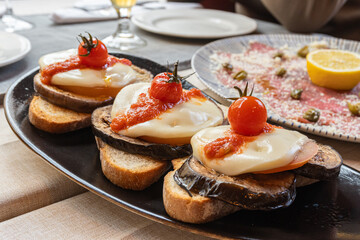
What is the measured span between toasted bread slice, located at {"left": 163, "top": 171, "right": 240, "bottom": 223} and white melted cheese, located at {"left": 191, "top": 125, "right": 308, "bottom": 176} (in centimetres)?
12

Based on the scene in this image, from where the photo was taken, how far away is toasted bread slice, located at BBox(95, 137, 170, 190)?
1.50 meters

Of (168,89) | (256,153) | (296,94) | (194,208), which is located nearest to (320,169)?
(256,153)

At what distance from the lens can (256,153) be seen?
1.39m

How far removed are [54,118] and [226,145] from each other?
0.91 m

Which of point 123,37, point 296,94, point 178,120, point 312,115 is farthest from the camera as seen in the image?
point 123,37

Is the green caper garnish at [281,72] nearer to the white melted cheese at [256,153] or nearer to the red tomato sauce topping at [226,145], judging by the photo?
the white melted cheese at [256,153]

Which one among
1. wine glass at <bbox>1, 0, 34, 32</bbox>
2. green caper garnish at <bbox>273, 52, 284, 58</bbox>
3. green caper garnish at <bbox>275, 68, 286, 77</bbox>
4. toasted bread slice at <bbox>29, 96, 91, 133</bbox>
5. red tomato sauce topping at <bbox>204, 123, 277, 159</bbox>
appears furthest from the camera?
wine glass at <bbox>1, 0, 34, 32</bbox>

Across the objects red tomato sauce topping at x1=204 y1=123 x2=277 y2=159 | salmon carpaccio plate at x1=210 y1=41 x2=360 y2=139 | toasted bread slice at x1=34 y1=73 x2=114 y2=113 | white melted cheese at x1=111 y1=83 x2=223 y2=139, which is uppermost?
red tomato sauce topping at x1=204 y1=123 x2=277 y2=159

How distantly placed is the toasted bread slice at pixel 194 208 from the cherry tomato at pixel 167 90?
1.61ft

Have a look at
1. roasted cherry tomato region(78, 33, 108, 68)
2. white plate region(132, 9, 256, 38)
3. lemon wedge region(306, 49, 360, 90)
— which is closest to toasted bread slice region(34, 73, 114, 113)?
roasted cherry tomato region(78, 33, 108, 68)

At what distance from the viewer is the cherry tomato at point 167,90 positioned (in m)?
1.69

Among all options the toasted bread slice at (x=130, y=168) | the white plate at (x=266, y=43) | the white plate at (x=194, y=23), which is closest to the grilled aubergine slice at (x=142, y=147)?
the toasted bread slice at (x=130, y=168)

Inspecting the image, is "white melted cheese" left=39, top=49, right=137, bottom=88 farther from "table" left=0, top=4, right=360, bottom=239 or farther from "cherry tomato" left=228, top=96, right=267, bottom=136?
"cherry tomato" left=228, top=96, right=267, bottom=136

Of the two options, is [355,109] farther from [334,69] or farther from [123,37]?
[123,37]
